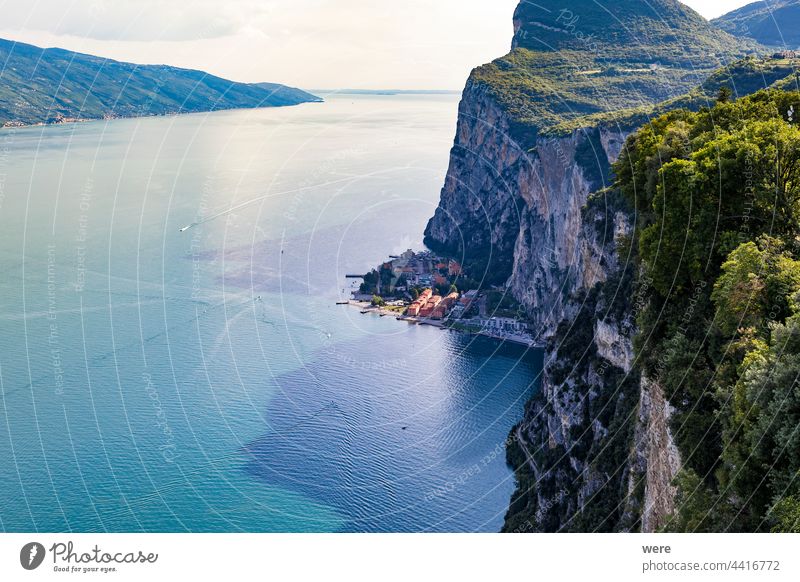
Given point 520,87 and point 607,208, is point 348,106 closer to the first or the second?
point 520,87

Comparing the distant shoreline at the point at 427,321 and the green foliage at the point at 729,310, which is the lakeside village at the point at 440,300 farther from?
the green foliage at the point at 729,310

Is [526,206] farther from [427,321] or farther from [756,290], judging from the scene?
[756,290]

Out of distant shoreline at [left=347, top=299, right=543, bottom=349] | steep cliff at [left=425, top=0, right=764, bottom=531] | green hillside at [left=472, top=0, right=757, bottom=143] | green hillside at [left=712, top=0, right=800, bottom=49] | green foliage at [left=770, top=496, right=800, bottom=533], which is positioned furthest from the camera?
green hillside at [left=712, top=0, right=800, bottom=49]

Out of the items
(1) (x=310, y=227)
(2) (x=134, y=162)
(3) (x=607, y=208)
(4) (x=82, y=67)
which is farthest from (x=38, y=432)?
(4) (x=82, y=67)

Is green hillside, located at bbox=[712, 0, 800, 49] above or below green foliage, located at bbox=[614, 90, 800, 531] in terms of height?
above

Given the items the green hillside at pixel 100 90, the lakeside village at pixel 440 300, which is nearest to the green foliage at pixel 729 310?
the lakeside village at pixel 440 300

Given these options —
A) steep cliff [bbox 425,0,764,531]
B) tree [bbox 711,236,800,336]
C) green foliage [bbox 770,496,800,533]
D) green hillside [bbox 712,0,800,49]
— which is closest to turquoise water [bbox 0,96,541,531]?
steep cliff [bbox 425,0,764,531]

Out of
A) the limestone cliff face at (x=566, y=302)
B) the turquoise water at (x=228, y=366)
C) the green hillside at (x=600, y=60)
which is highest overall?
the green hillside at (x=600, y=60)

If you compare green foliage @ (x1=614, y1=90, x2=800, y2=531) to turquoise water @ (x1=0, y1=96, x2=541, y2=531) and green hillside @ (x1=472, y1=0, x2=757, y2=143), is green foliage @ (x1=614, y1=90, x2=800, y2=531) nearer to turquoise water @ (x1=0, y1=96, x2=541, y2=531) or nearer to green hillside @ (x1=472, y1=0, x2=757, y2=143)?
turquoise water @ (x1=0, y1=96, x2=541, y2=531)
